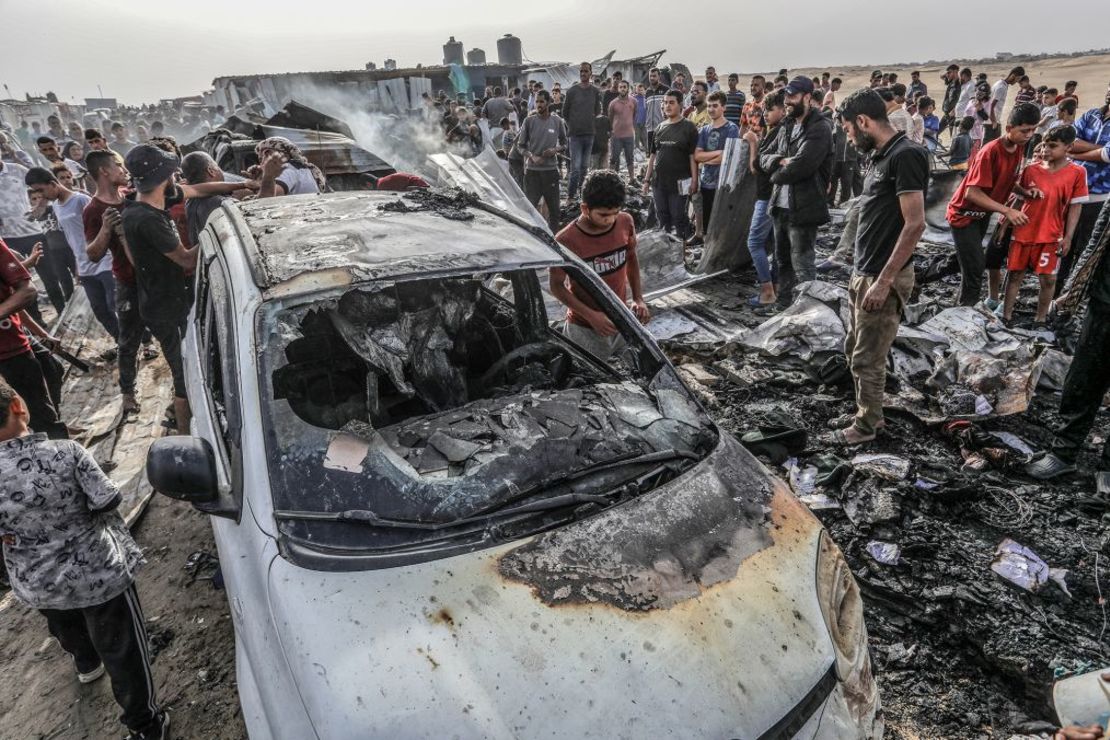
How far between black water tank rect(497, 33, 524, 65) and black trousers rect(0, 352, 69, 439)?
27.2 metres

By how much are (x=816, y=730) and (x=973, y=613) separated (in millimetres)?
1664

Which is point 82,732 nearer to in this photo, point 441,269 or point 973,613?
point 441,269

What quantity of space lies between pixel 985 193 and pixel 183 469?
6025 mm

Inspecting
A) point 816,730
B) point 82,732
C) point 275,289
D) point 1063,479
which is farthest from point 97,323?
point 1063,479

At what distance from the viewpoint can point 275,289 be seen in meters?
2.13

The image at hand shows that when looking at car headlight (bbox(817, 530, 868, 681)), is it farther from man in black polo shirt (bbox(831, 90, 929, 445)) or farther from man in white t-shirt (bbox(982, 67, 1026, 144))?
man in white t-shirt (bbox(982, 67, 1026, 144))

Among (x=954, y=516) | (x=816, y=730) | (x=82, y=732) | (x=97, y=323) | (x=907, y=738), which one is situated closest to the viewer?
(x=816, y=730)

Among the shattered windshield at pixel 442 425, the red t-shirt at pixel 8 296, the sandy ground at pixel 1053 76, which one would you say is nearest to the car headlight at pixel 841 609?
the shattered windshield at pixel 442 425

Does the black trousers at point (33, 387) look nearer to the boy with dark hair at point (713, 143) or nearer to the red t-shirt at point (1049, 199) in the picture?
the boy with dark hair at point (713, 143)

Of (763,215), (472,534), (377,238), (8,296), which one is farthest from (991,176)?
(8,296)

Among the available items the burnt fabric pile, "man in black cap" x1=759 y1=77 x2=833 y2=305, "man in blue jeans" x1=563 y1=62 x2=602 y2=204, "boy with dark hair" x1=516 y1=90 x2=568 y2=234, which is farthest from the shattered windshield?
"man in blue jeans" x1=563 y1=62 x2=602 y2=204

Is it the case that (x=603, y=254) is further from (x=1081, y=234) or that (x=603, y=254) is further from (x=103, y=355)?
(x=103, y=355)

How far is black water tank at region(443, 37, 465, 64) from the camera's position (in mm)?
27406

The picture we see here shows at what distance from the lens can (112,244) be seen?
13.7 ft
